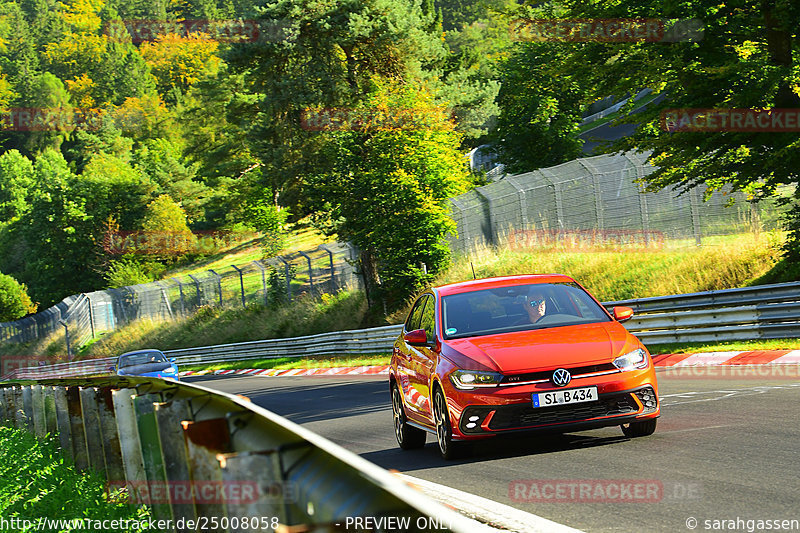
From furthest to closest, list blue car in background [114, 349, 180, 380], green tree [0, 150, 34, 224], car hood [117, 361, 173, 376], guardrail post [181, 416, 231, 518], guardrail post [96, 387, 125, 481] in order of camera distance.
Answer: green tree [0, 150, 34, 224], car hood [117, 361, 173, 376], blue car in background [114, 349, 180, 380], guardrail post [96, 387, 125, 481], guardrail post [181, 416, 231, 518]

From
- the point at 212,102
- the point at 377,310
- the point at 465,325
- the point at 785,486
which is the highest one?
the point at 212,102

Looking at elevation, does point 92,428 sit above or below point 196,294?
above

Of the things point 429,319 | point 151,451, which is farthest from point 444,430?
point 151,451

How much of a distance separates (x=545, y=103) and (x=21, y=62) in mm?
127038

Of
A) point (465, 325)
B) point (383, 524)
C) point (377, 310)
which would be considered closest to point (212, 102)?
point (377, 310)

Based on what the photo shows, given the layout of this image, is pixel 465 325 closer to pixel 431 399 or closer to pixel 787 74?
pixel 431 399

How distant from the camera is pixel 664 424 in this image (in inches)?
383

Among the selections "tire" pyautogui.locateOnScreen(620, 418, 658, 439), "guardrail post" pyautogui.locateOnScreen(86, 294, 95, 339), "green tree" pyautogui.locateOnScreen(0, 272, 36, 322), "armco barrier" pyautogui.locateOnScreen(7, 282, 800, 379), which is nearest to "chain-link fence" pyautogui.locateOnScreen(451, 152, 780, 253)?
"armco barrier" pyautogui.locateOnScreen(7, 282, 800, 379)

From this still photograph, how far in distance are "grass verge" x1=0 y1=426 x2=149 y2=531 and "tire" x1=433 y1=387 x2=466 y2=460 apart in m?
3.01

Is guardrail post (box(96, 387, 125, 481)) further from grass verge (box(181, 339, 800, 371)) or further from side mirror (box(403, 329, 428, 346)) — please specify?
grass verge (box(181, 339, 800, 371))

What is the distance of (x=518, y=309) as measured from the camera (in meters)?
9.81

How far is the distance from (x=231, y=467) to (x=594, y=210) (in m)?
26.5

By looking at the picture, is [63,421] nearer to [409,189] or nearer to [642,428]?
[642,428]

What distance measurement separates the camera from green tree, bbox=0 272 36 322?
3595 inches
